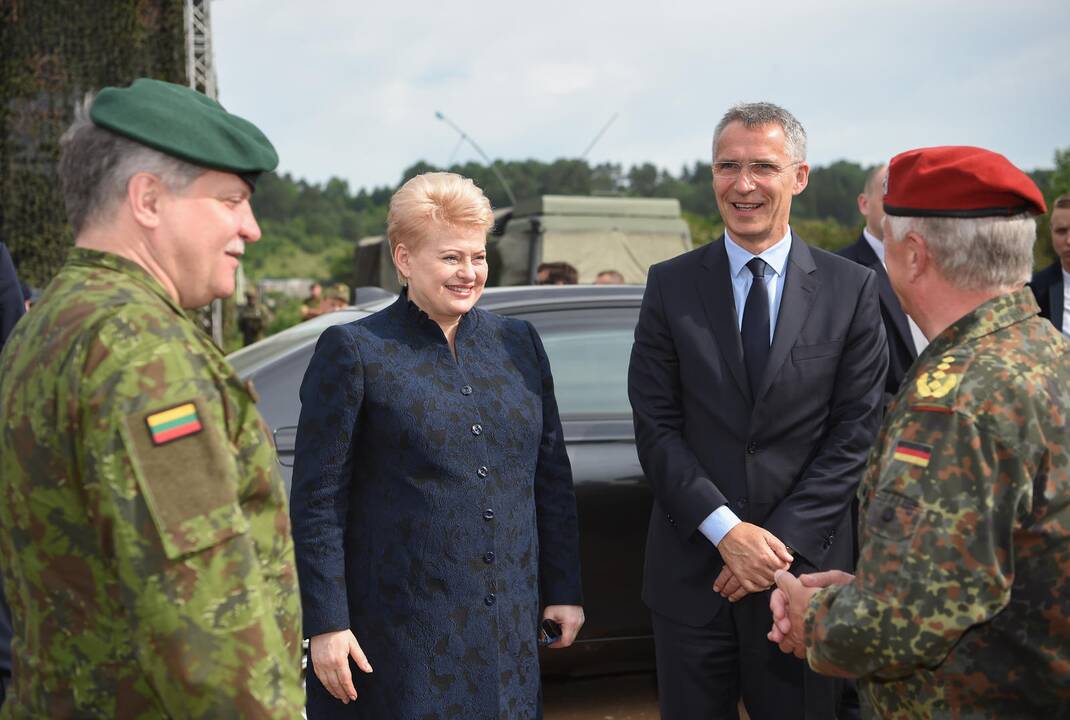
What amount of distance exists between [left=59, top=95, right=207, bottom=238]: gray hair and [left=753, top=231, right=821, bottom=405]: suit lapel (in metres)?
1.63

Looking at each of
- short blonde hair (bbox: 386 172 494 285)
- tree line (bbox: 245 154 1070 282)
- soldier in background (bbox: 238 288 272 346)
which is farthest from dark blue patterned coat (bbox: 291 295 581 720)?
tree line (bbox: 245 154 1070 282)

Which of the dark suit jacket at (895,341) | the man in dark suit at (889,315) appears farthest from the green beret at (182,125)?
the dark suit jacket at (895,341)

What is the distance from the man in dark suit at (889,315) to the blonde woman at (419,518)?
157 cm

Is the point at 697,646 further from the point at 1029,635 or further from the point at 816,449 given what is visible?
the point at 1029,635

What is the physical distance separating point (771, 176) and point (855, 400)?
632 millimetres

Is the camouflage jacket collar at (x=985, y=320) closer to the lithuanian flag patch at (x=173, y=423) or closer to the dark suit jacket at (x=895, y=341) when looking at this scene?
the lithuanian flag patch at (x=173, y=423)

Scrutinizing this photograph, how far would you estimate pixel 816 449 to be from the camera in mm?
2850

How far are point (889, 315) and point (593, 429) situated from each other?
112 centimetres

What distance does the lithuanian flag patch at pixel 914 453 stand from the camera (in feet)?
5.62

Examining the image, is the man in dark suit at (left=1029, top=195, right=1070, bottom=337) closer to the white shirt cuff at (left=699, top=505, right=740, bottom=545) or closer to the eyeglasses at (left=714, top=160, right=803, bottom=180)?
the eyeglasses at (left=714, top=160, right=803, bottom=180)

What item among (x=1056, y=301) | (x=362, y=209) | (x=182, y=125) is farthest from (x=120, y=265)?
(x=362, y=209)

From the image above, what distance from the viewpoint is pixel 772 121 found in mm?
2967

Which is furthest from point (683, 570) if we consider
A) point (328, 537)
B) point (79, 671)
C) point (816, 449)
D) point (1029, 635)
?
point (79, 671)

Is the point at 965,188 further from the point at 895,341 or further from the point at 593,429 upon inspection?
the point at 593,429
